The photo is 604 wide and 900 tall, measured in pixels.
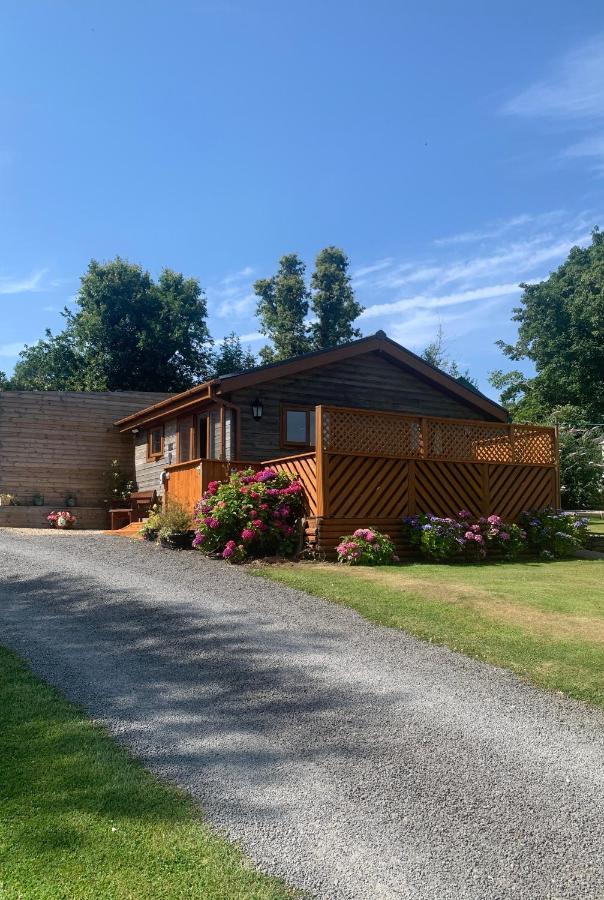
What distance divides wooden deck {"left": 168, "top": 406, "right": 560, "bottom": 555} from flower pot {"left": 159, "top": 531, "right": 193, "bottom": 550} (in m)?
0.84

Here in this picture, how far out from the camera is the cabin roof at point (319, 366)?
13367mm

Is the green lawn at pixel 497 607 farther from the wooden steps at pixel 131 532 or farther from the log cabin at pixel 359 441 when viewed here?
the wooden steps at pixel 131 532

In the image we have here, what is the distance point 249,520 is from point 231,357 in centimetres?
2702

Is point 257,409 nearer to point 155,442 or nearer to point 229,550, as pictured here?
point 229,550

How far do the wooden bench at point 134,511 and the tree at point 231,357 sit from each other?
731 inches

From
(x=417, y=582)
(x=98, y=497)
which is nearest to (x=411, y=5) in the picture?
(x=417, y=582)

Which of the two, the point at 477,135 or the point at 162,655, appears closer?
the point at 162,655

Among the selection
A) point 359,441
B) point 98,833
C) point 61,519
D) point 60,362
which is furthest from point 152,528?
point 60,362

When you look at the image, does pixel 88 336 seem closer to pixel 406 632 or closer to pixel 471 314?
pixel 471 314

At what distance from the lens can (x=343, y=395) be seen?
15125 millimetres

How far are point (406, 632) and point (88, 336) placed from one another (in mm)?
31062

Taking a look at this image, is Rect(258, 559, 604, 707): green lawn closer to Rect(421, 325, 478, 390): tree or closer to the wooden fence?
the wooden fence

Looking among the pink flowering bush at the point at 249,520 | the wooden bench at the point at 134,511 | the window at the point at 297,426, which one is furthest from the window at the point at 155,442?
the pink flowering bush at the point at 249,520

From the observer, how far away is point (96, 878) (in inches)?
94.0
